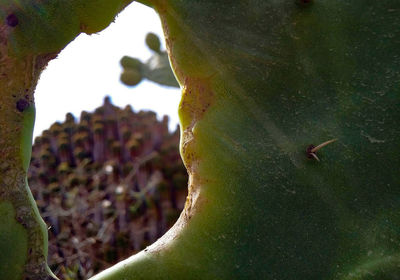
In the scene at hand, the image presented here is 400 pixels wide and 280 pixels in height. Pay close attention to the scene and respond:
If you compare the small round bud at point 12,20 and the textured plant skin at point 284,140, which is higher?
the small round bud at point 12,20

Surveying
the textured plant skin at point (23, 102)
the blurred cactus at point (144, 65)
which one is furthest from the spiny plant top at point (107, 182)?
the textured plant skin at point (23, 102)

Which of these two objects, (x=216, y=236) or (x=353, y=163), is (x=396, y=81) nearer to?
(x=353, y=163)

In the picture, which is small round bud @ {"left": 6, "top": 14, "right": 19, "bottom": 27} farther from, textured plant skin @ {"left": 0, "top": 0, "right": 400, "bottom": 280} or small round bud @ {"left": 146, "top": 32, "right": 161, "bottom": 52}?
small round bud @ {"left": 146, "top": 32, "right": 161, "bottom": 52}

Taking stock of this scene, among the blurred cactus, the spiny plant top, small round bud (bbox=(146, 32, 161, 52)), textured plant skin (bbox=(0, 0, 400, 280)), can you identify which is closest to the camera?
textured plant skin (bbox=(0, 0, 400, 280))

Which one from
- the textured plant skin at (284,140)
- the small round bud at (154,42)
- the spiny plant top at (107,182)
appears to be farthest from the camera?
the spiny plant top at (107,182)

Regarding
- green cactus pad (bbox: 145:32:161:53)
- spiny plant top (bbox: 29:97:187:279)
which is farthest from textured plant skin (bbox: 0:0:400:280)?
spiny plant top (bbox: 29:97:187:279)

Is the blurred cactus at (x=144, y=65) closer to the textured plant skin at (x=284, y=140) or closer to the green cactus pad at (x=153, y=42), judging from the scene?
the green cactus pad at (x=153, y=42)
